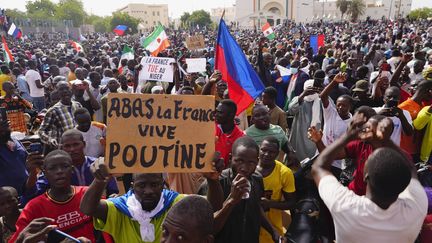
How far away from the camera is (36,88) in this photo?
8.71 meters

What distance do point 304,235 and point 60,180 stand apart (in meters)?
1.82

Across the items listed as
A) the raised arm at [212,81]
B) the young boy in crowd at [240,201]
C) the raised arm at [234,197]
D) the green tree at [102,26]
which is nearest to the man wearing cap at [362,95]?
the raised arm at [212,81]

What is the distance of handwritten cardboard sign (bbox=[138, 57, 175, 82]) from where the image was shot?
6930 mm

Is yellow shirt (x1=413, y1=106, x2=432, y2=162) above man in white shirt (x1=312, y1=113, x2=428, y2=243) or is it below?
below

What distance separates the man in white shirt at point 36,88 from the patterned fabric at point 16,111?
93.9 inches

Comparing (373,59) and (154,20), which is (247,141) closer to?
(373,59)

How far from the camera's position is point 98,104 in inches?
261

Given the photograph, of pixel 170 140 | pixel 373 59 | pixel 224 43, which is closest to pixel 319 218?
pixel 170 140

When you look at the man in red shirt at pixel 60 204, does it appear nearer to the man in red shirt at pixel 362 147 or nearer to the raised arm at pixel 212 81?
the man in red shirt at pixel 362 147

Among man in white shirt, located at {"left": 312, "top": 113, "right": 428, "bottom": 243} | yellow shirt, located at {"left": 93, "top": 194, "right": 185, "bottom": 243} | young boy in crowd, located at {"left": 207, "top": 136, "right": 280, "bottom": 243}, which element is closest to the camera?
man in white shirt, located at {"left": 312, "top": 113, "right": 428, "bottom": 243}

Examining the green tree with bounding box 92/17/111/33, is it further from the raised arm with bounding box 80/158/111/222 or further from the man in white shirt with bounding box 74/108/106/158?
the raised arm with bounding box 80/158/111/222

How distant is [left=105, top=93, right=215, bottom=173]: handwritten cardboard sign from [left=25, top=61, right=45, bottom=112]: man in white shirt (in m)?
7.27

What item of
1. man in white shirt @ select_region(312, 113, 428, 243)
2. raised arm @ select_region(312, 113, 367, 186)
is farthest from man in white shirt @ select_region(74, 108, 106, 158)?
man in white shirt @ select_region(312, 113, 428, 243)

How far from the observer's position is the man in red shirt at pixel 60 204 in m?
2.52
